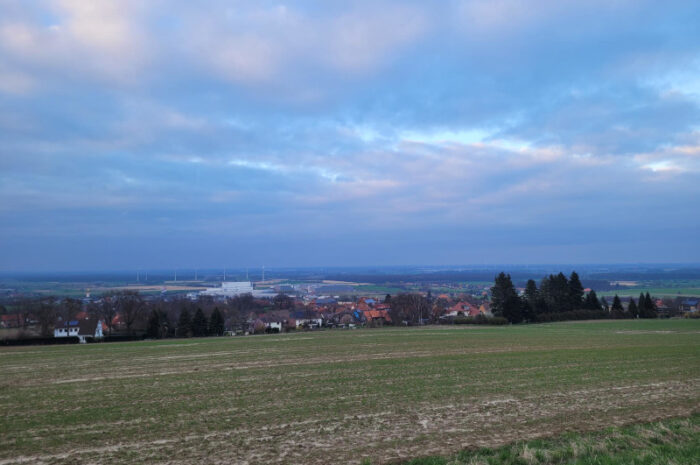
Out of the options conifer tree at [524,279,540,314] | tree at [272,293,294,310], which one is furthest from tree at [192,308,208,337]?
conifer tree at [524,279,540,314]

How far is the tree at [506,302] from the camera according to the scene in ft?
209

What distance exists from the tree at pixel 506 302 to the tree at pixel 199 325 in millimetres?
44991

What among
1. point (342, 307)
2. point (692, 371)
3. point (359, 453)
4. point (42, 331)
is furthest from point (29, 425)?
point (342, 307)

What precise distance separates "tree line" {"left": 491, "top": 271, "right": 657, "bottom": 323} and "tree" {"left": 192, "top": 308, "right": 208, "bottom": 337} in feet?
148

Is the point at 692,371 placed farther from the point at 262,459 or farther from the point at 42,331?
the point at 42,331

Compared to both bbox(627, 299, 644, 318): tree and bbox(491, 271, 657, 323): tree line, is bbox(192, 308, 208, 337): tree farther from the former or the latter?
bbox(627, 299, 644, 318): tree

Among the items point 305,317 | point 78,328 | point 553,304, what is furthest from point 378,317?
point 78,328

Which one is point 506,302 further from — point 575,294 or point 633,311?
point 633,311

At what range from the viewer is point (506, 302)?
64188 mm

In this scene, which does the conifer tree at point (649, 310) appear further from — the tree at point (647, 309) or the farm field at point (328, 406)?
the farm field at point (328, 406)

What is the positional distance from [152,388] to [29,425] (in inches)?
194

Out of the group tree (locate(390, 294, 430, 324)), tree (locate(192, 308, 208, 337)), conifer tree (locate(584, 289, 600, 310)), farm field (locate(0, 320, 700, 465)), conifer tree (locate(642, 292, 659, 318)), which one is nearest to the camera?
farm field (locate(0, 320, 700, 465))

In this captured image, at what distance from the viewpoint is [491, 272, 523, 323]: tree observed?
63562 mm

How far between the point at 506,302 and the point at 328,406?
193 feet
